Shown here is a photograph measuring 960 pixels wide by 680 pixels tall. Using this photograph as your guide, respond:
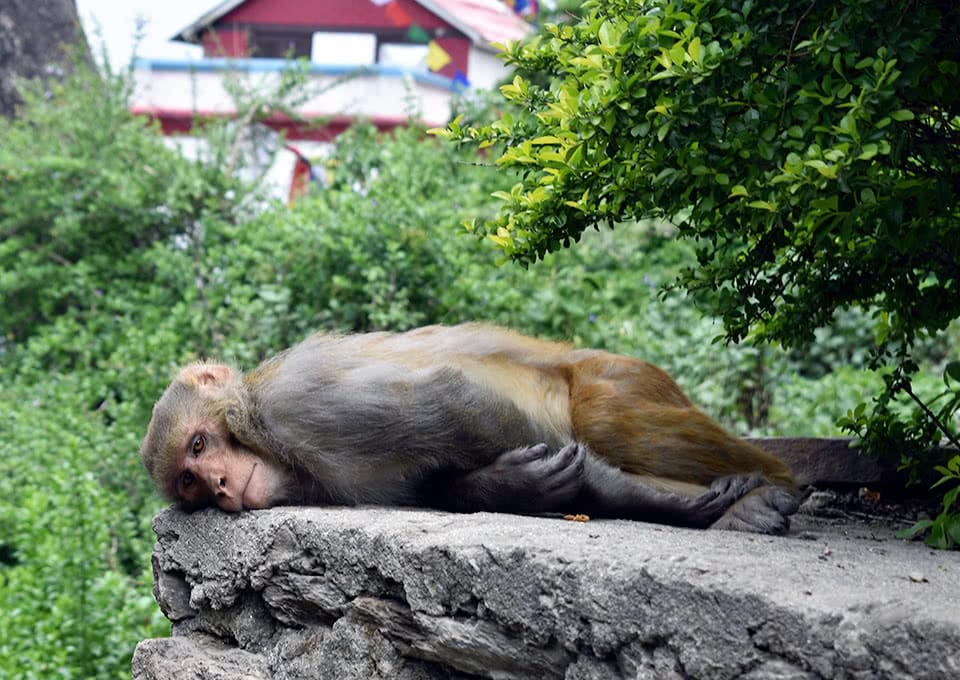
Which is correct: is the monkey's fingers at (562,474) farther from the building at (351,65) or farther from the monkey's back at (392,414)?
the building at (351,65)

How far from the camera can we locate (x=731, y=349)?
21.9ft

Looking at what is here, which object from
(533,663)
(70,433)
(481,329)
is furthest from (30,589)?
(533,663)

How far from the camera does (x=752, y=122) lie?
2.56 m

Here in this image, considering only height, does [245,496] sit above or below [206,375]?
below

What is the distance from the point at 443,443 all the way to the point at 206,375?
813mm

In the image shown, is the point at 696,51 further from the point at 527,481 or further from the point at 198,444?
the point at 198,444

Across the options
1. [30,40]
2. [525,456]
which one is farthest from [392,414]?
[30,40]

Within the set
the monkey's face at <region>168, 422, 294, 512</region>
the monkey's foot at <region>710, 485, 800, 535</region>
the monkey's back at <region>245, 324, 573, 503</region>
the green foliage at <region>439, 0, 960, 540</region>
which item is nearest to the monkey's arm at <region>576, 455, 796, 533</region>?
the monkey's foot at <region>710, 485, 800, 535</region>

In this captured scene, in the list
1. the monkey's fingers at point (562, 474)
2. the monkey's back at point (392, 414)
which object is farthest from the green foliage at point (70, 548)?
the monkey's fingers at point (562, 474)

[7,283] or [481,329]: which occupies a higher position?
[481,329]

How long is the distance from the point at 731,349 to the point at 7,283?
5120 mm

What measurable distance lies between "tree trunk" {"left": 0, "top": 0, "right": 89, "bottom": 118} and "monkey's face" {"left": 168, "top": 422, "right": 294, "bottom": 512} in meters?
8.75

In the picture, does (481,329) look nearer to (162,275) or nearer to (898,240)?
(898,240)

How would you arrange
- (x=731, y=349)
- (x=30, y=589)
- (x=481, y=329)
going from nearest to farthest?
(x=481, y=329) → (x=30, y=589) → (x=731, y=349)
